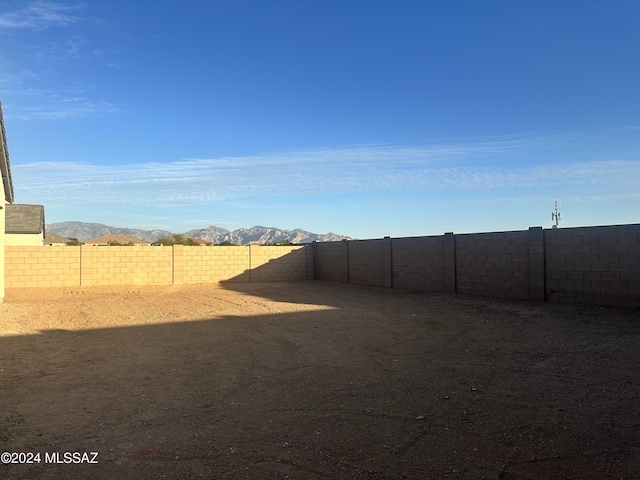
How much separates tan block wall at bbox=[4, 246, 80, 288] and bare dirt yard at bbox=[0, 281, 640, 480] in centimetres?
1005

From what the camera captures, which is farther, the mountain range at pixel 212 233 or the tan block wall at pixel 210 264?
the mountain range at pixel 212 233

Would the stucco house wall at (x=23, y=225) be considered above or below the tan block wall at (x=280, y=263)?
above

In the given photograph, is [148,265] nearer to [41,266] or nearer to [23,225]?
[41,266]

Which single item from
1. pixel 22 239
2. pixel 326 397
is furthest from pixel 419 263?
pixel 22 239

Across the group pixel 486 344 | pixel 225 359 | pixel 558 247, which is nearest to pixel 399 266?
pixel 558 247

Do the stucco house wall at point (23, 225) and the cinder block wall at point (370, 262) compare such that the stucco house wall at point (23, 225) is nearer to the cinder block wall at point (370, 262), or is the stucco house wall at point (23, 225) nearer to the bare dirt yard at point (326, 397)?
the cinder block wall at point (370, 262)

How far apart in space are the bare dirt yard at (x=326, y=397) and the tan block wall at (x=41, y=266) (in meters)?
10.0

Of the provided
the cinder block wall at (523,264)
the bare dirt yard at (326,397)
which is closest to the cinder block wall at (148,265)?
the cinder block wall at (523,264)

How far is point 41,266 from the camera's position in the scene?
1934cm

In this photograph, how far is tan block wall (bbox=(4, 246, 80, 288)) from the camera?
62.2 ft

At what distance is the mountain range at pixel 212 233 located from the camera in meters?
141

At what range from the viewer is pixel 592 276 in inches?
460

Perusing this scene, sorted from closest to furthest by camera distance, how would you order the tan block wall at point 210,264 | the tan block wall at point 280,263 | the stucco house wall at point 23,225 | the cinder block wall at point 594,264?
the cinder block wall at point 594,264, the tan block wall at point 210,264, the tan block wall at point 280,263, the stucco house wall at point 23,225

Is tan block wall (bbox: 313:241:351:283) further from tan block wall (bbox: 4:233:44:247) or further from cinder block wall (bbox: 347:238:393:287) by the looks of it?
tan block wall (bbox: 4:233:44:247)
